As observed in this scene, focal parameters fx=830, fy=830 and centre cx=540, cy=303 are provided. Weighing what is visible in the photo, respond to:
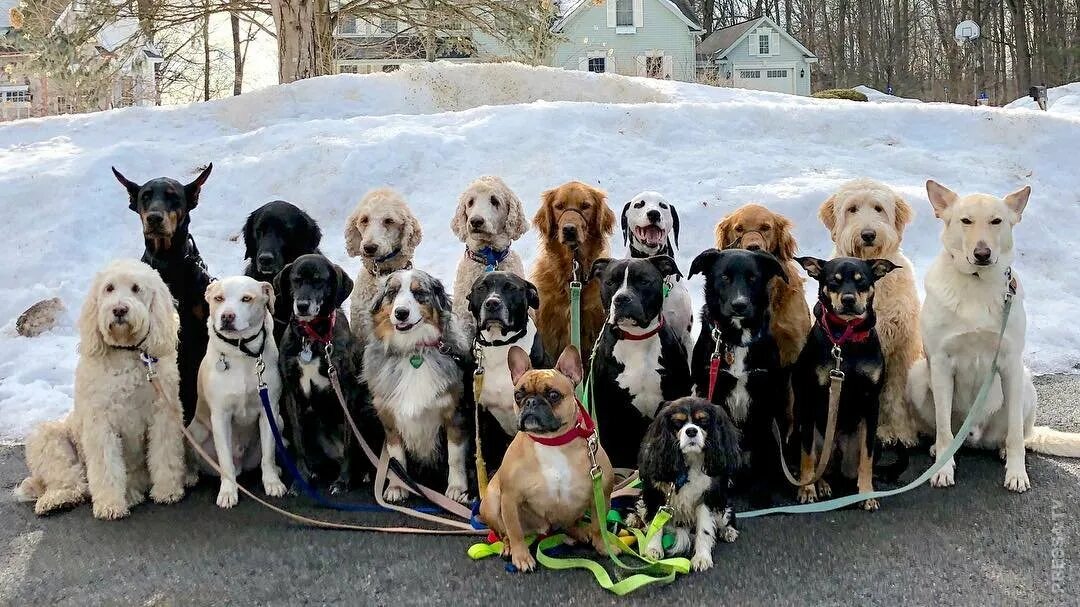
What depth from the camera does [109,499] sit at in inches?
181

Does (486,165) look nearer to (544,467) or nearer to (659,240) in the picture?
(659,240)

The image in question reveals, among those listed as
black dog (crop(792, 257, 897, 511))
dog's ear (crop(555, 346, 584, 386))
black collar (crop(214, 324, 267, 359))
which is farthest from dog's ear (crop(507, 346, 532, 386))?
black collar (crop(214, 324, 267, 359))

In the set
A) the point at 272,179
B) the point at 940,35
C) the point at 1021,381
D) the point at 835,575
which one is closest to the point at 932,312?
the point at 1021,381

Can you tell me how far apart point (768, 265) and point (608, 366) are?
1.04 meters

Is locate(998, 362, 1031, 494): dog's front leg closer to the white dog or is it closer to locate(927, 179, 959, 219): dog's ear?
locate(927, 179, 959, 219): dog's ear

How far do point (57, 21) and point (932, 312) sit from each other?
48.8 ft

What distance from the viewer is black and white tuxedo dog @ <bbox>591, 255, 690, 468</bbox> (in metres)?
4.50

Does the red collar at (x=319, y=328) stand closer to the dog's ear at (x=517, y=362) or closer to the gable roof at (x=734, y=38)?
the dog's ear at (x=517, y=362)

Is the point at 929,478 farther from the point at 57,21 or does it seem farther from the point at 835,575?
the point at 57,21

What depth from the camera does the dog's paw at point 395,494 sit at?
187 inches

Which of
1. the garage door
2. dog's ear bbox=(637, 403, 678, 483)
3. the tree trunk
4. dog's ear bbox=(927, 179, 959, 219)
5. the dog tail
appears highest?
the garage door

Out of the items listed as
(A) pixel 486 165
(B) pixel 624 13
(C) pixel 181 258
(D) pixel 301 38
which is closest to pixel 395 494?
(C) pixel 181 258

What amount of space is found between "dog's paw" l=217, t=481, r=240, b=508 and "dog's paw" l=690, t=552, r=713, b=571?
2.62 m

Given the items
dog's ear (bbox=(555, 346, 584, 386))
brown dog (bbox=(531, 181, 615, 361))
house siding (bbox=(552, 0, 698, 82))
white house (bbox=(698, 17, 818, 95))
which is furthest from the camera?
white house (bbox=(698, 17, 818, 95))
